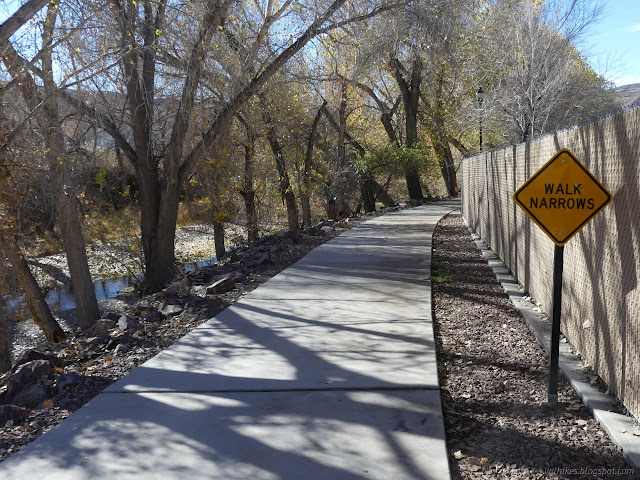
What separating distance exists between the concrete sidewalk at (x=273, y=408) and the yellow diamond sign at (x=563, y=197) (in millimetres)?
1503

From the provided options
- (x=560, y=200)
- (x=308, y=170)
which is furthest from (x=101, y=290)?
(x=560, y=200)

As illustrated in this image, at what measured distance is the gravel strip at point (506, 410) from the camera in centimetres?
373

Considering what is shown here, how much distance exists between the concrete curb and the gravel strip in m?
0.06

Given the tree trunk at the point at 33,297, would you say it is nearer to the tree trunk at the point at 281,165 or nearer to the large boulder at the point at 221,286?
the large boulder at the point at 221,286

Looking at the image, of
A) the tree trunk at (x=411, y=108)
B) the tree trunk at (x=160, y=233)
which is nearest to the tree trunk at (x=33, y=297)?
the tree trunk at (x=160, y=233)

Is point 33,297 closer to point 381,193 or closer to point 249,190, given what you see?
point 249,190

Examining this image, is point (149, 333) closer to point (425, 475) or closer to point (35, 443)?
point (35, 443)

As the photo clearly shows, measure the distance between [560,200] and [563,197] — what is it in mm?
28

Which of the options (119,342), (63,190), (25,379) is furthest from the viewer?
(63,190)

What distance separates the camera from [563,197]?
4.41 meters

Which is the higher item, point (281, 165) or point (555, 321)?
point (281, 165)

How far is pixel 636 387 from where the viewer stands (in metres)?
4.04

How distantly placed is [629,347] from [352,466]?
77.0 inches

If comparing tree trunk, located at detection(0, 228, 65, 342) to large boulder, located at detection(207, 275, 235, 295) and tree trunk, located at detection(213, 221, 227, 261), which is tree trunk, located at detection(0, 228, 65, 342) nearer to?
large boulder, located at detection(207, 275, 235, 295)
